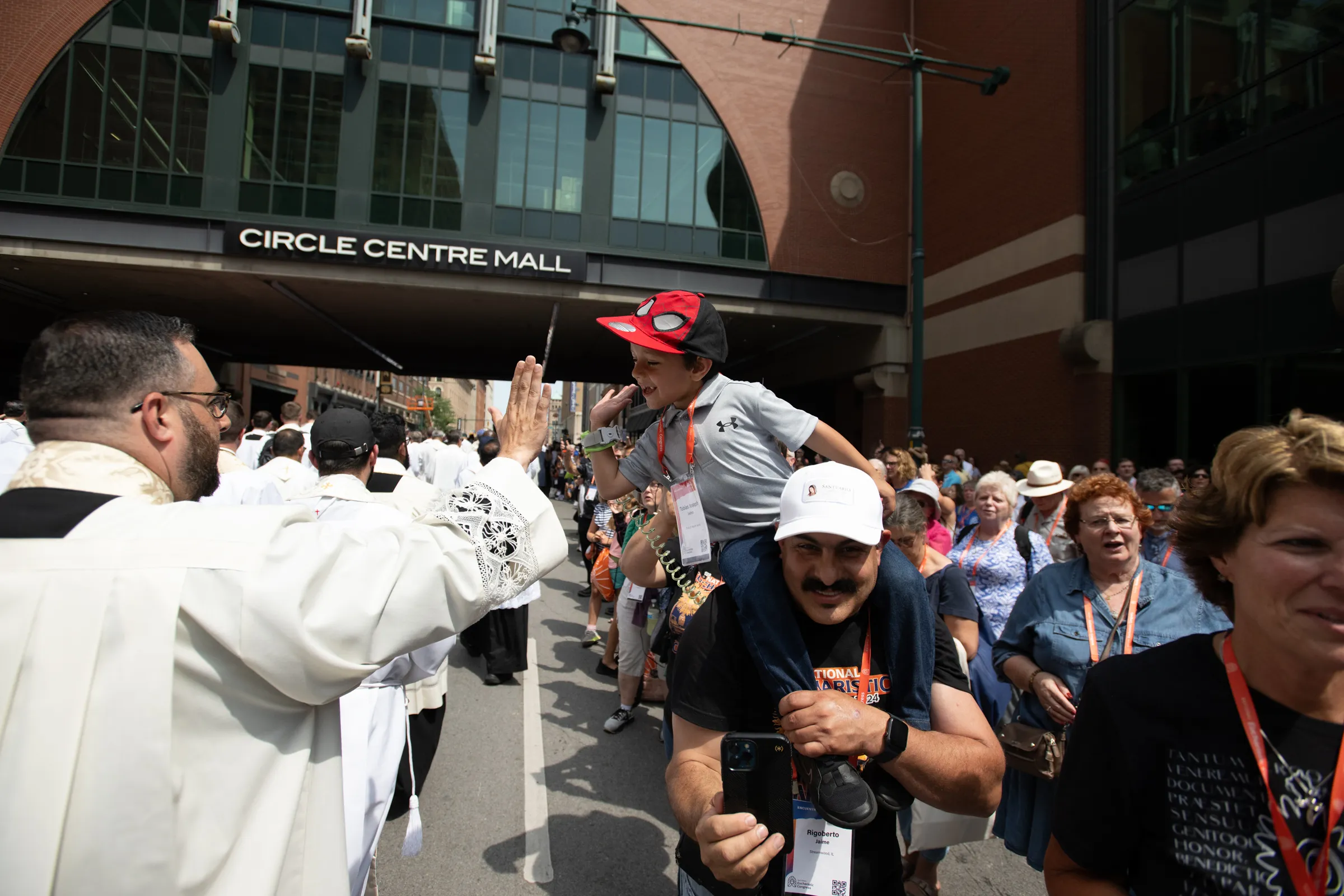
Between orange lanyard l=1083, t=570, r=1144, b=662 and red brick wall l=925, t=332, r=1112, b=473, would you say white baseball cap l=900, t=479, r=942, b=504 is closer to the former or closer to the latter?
orange lanyard l=1083, t=570, r=1144, b=662

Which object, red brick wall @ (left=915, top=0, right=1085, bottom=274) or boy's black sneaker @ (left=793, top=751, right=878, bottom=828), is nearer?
boy's black sneaker @ (left=793, top=751, right=878, bottom=828)

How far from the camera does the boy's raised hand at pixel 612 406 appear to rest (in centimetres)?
293

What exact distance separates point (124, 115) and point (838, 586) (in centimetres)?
2180

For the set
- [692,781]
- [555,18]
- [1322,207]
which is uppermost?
[555,18]

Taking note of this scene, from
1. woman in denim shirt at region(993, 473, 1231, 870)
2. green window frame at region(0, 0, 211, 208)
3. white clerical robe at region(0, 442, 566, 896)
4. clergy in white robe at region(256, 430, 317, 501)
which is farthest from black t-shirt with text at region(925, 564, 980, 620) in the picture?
green window frame at region(0, 0, 211, 208)

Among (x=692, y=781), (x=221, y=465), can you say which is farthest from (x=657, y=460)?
(x=221, y=465)

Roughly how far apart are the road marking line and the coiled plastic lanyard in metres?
3.04

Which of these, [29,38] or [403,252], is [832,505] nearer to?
[403,252]

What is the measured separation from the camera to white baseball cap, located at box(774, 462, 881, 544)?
1.78m

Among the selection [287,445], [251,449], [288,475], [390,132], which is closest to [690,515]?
[288,475]

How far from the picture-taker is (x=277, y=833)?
4.31 feet

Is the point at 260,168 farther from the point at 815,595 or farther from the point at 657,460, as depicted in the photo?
the point at 815,595

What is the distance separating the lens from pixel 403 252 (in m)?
16.2

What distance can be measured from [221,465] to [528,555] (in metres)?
4.09
